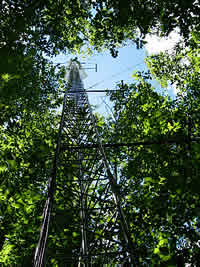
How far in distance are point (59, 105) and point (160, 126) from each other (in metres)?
5.62

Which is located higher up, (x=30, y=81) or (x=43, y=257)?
(x=30, y=81)

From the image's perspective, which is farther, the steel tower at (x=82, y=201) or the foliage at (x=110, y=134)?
the foliage at (x=110, y=134)

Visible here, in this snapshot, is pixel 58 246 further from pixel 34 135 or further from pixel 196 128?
pixel 196 128

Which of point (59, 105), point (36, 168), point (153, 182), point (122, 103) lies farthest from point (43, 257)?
point (122, 103)

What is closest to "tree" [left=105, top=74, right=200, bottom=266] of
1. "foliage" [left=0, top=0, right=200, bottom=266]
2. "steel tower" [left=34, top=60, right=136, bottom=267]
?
"foliage" [left=0, top=0, right=200, bottom=266]

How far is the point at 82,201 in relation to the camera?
13.2 ft

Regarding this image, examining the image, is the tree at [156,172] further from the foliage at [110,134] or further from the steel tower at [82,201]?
the steel tower at [82,201]

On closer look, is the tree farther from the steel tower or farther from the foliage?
the steel tower

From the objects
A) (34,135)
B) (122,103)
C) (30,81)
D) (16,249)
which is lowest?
(16,249)

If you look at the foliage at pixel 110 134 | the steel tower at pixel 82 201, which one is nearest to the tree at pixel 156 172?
the foliage at pixel 110 134

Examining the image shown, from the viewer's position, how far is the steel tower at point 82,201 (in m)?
2.76

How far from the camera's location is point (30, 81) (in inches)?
314

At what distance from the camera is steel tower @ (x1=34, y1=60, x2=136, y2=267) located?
276cm

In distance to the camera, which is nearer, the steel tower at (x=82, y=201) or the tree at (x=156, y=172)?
the steel tower at (x=82, y=201)
